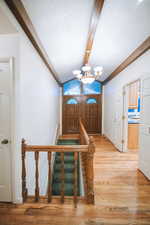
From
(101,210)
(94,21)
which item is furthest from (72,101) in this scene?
(101,210)

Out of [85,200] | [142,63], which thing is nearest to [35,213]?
[85,200]

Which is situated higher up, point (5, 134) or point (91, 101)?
point (91, 101)

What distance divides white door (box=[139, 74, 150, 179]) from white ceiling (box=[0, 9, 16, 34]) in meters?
2.35

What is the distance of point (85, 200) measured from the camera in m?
1.60

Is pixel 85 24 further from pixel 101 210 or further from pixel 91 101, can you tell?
pixel 91 101

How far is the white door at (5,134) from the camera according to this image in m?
1.49

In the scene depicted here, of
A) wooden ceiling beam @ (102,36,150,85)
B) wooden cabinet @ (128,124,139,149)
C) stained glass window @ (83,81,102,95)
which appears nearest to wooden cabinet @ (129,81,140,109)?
wooden cabinet @ (128,124,139,149)

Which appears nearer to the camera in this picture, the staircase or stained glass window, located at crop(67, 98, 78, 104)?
the staircase

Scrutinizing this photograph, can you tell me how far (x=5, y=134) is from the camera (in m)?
1.52

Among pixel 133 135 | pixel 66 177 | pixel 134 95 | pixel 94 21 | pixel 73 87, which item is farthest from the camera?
pixel 73 87

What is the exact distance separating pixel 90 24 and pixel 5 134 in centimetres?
216

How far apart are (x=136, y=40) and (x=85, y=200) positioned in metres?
2.92

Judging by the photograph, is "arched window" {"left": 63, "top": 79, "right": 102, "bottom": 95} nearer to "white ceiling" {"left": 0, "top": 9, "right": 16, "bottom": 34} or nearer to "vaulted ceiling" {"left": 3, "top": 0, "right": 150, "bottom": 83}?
"vaulted ceiling" {"left": 3, "top": 0, "right": 150, "bottom": 83}

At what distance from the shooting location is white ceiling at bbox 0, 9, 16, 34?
1.20m
